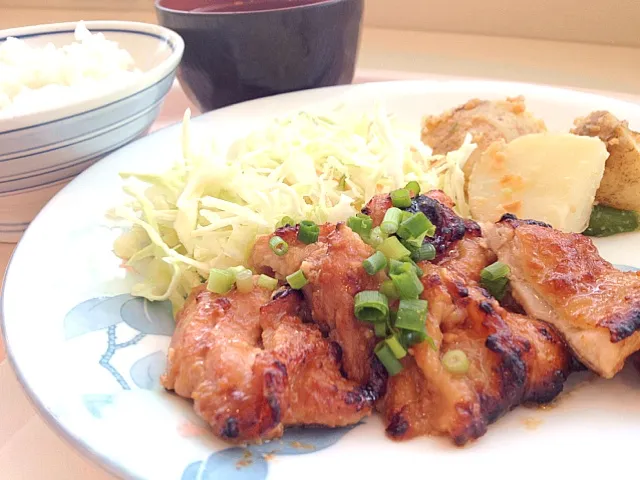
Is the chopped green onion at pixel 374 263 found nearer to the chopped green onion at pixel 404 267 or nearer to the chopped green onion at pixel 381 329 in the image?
the chopped green onion at pixel 404 267

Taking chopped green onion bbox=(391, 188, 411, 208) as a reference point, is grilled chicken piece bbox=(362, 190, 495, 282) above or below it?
below

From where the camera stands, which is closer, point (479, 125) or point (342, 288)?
point (342, 288)

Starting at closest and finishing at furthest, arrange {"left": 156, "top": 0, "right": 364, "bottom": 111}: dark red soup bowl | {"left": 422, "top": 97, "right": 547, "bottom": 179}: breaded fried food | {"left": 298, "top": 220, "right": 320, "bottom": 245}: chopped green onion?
{"left": 298, "top": 220, "right": 320, "bottom": 245}: chopped green onion → {"left": 422, "top": 97, "right": 547, "bottom": 179}: breaded fried food → {"left": 156, "top": 0, "right": 364, "bottom": 111}: dark red soup bowl

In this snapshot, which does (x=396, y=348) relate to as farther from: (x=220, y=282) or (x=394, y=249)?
(x=220, y=282)

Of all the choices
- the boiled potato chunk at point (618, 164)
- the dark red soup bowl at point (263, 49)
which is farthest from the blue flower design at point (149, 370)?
the dark red soup bowl at point (263, 49)

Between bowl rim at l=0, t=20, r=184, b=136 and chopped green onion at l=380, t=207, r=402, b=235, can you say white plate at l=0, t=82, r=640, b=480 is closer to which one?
bowl rim at l=0, t=20, r=184, b=136

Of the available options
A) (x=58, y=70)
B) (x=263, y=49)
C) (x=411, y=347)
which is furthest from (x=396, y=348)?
(x=58, y=70)

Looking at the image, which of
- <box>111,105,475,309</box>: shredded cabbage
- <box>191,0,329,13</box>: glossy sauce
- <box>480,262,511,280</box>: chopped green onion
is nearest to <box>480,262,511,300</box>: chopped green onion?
<box>480,262,511,280</box>: chopped green onion
